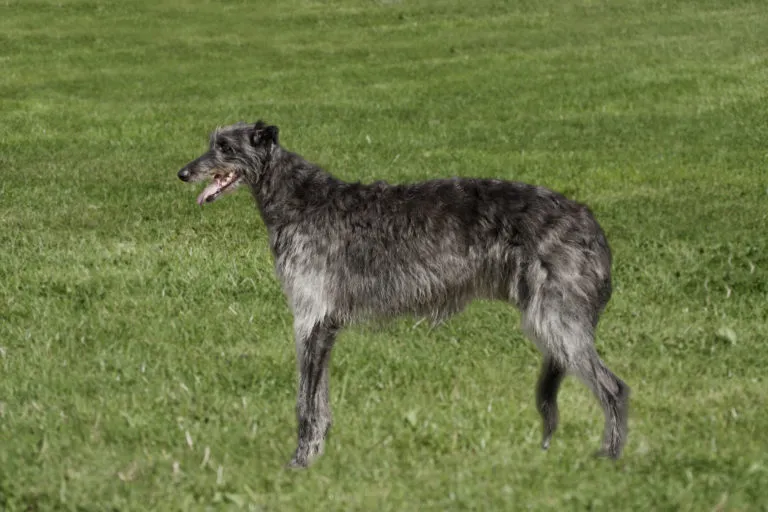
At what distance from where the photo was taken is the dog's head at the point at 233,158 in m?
7.42

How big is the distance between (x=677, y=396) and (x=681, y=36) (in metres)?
25.4

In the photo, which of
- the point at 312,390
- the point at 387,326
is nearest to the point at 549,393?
the point at 387,326

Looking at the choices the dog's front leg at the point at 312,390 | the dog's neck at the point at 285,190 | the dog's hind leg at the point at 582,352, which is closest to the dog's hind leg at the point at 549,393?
the dog's hind leg at the point at 582,352

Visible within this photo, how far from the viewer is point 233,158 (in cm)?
→ 744

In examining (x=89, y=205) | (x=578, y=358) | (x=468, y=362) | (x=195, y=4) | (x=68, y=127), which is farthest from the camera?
(x=195, y=4)

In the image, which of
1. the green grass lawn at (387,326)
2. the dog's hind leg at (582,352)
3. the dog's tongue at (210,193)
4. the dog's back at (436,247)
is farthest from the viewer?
the dog's tongue at (210,193)

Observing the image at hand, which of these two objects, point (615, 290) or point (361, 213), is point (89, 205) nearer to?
point (615, 290)

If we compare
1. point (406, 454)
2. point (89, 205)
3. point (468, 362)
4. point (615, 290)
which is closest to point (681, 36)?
point (89, 205)

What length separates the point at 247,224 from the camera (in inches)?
559

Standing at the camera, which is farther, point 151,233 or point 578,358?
point 151,233

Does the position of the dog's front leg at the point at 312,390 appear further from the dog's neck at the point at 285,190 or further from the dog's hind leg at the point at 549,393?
the dog's hind leg at the point at 549,393

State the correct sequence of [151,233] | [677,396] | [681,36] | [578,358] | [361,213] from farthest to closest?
[681,36] → [151,233] → [677,396] → [361,213] → [578,358]

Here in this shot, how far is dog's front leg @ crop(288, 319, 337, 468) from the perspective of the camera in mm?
6938

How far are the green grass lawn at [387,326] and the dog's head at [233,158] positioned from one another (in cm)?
137
